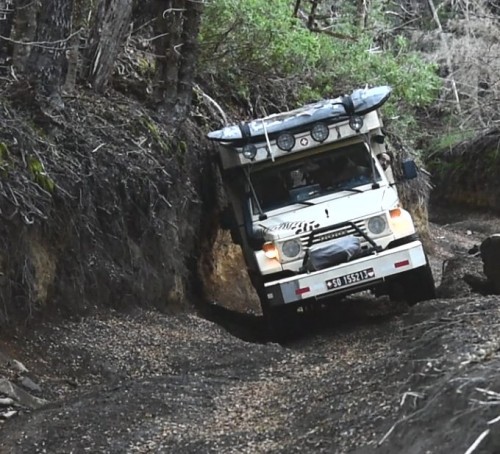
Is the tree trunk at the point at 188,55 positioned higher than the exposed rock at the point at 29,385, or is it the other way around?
the tree trunk at the point at 188,55

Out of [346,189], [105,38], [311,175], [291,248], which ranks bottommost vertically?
[291,248]

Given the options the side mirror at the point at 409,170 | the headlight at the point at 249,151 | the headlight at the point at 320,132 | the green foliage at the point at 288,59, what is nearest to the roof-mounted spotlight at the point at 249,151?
the headlight at the point at 249,151

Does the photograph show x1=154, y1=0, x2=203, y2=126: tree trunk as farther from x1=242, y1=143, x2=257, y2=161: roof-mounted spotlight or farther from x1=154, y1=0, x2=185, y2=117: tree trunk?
x1=242, y1=143, x2=257, y2=161: roof-mounted spotlight

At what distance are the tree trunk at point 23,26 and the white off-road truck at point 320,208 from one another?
2448 mm

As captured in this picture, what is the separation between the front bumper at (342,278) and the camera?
33.2 ft

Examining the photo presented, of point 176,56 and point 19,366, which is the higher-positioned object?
point 176,56

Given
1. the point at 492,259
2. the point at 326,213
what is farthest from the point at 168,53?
the point at 492,259

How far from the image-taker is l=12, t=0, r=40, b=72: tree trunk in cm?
963

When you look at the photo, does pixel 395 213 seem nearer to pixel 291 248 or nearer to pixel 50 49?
pixel 291 248

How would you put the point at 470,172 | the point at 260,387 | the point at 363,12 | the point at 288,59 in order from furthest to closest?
the point at 470,172
the point at 363,12
the point at 288,59
the point at 260,387

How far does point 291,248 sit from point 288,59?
5.86 m

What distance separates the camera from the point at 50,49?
9.03 metres

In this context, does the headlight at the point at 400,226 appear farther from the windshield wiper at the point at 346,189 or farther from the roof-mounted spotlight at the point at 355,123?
the roof-mounted spotlight at the point at 355,123

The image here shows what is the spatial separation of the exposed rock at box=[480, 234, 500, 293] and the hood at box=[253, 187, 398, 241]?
1241 mm
